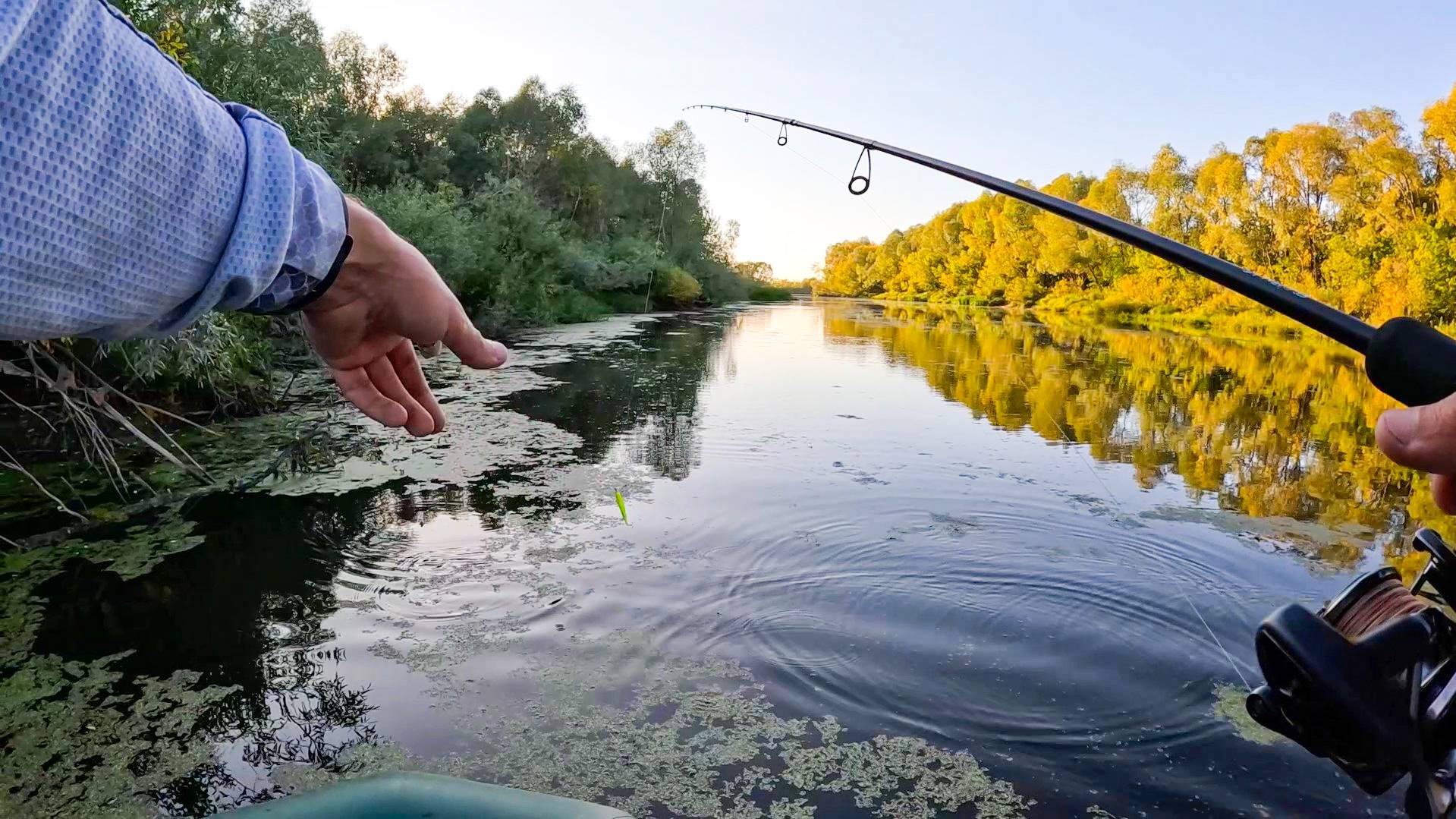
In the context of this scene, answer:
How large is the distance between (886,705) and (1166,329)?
30.5 meters

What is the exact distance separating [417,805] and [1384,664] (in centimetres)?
146

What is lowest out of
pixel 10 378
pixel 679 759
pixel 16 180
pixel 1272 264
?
pixel 679 759

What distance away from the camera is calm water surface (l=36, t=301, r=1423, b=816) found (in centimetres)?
265

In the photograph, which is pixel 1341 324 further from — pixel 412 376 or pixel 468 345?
pixel 412 376

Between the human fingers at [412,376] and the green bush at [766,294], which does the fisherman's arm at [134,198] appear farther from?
the green bush at [766,294]

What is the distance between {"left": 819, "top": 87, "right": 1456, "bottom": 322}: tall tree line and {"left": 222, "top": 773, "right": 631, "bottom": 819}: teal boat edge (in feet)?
71.3

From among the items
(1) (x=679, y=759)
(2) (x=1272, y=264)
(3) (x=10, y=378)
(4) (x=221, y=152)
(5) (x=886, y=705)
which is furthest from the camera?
(2) (x=1272, y=264)

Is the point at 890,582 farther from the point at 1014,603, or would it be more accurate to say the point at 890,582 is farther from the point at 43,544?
the point at 43,544

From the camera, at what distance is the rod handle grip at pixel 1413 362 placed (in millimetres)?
1217

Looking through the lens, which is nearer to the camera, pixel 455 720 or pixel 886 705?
pixel 455 720

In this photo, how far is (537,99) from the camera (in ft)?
94.3

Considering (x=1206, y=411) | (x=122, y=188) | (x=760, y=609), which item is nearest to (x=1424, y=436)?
(x=122, y=188)

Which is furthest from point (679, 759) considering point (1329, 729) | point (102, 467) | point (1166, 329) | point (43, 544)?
point (1166, 329)

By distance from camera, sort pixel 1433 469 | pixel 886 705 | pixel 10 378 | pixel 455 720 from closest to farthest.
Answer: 1. pixel 1433 469
2. pixel 455 720
3. pixel 886 705
4. pixel 10 378
